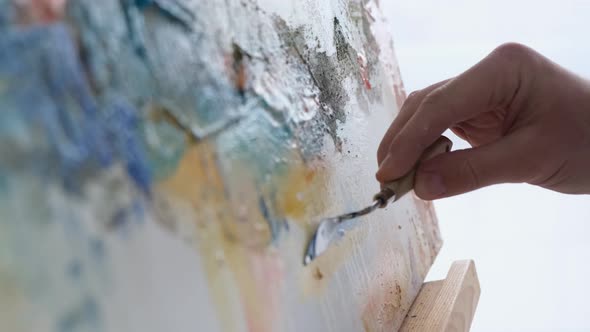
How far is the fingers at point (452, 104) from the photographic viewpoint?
67 cm

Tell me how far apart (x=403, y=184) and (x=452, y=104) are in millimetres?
121

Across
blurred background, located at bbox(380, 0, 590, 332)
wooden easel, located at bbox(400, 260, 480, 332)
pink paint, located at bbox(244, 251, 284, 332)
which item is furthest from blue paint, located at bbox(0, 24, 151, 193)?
blurred background, located at bbox(380, 0, 590, 332)

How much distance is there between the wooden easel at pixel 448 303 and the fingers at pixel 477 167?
0.28 m

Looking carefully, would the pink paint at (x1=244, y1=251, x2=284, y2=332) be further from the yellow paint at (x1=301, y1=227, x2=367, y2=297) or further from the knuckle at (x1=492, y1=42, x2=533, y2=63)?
the knuckle at (x1=492, y1=42, x2=533, y2=63)

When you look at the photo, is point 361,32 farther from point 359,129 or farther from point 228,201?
point 228,201

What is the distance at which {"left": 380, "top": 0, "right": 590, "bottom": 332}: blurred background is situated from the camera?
153cm

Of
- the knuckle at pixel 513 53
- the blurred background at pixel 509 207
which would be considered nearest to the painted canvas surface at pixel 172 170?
the knuckle at pixel 513 53

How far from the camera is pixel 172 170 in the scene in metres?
0.41

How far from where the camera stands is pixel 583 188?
0.76 meters

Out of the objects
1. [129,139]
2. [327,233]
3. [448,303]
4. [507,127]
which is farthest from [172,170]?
[448,303]

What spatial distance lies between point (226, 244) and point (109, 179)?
135 millimetres

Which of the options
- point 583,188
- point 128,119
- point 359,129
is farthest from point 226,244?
point 583,188

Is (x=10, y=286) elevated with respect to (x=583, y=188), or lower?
elevated

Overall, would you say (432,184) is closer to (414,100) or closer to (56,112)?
(414,100)
